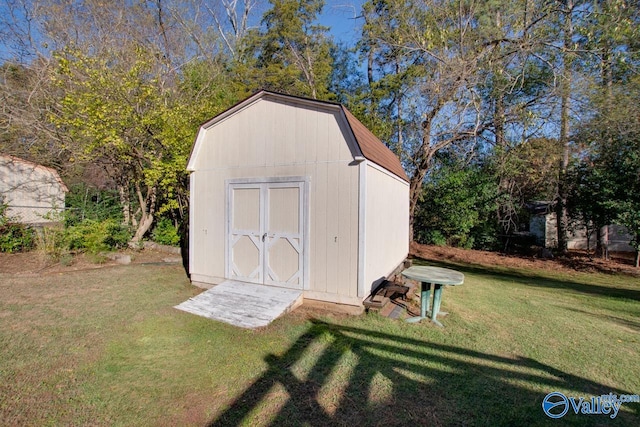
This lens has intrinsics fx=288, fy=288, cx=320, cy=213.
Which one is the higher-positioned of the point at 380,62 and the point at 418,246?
the point at 380,62

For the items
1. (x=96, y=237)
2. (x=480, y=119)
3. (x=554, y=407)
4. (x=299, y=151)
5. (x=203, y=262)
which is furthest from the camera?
Result: (x=480, y=119)

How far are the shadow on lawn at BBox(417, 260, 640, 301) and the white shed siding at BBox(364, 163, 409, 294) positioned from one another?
131 inches

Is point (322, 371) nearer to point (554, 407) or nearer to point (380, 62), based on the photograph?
point (554, 407)

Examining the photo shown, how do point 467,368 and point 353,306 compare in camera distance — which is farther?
point 353,306

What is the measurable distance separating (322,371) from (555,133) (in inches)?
513

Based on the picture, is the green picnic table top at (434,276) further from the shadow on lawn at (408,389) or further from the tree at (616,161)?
the tree at (616,161)

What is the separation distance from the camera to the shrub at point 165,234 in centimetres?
997

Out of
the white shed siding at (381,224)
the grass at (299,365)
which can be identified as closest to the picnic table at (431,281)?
the grass at (299,365)

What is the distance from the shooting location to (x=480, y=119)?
1182 centimetres

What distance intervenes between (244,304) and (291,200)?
73.9 inches

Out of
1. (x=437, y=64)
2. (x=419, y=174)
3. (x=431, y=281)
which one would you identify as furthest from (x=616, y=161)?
(x=431, y=281)

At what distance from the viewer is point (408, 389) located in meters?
2.75

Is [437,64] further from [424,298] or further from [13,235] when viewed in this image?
[13,235]

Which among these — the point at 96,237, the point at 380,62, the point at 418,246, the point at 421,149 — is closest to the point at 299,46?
A: the point at 380,62
